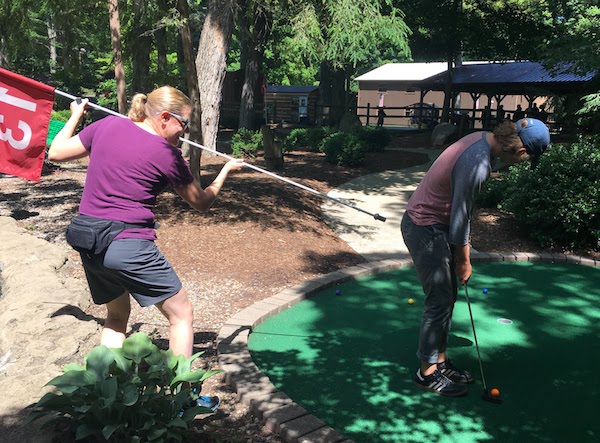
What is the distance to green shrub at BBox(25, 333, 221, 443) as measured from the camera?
2578mm

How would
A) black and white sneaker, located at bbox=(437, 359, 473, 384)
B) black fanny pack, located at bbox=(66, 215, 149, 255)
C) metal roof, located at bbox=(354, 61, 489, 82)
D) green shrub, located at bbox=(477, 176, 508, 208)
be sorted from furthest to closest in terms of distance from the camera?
metal roof, located at bbox=(354, 61, 489, 82)
green shrub, located at bbox=(477, 176, 508, 208)
black and white sneaker, located at bbox=(437, 359, 473, 384)
black fanny pack, located at bbox=(66, 215, 149, 255)

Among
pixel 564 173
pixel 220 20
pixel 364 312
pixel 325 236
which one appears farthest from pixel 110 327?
pixel 220 20

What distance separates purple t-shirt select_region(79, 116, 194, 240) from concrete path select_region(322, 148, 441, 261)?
15.6ft

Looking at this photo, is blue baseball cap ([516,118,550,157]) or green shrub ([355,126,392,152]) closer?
blue baseball cap ([516,118,550,157])

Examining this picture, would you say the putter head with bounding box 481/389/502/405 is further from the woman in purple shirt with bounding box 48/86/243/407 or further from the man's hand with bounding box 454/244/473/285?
the woman in purple shirt with bounding box 48/86/243/407

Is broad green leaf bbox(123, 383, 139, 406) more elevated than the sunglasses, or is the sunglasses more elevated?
the sunglasses

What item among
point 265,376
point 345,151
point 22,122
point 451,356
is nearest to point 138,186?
point 22,122

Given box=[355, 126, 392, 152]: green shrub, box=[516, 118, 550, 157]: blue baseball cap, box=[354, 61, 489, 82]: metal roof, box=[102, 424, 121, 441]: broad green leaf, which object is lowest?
box=[102, 424, 121, 441]: broad green leaf

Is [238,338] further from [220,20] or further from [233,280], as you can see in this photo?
[220,20]

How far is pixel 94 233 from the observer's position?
2.85 metres

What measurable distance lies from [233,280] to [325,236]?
2.32 meters

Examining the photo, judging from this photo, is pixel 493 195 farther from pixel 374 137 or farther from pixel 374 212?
pixel 374 137

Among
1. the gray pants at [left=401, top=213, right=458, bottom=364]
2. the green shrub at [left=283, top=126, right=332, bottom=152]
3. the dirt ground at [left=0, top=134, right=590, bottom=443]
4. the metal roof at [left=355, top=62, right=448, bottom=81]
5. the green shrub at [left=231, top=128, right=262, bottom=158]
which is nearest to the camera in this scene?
the gray pants at [left=401, top=213, right=458, bottom=364]

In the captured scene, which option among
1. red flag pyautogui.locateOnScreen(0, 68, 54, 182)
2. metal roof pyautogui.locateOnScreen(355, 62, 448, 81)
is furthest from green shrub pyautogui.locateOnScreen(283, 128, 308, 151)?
metal roof pyautogui.locateOnScreen(355, 62, 448, 81)
